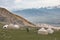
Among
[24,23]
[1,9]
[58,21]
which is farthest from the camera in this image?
[1,9]

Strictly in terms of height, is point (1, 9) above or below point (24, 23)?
above

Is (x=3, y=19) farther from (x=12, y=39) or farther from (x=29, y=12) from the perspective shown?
(x=12, y=39)

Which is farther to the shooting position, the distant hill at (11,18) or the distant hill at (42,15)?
the distant hill at (11,18)

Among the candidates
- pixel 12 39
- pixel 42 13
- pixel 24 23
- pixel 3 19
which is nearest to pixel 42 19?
pixel 42 13

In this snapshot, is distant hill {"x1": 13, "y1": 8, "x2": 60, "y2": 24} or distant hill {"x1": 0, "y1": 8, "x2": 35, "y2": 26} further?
distant hill {"x1": 0, "y1": 8, "x2": 35, "y2": 26}

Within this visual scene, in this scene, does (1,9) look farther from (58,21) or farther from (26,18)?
(58,21)

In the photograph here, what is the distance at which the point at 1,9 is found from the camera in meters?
15.3

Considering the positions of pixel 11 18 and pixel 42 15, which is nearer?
pixel 42 15

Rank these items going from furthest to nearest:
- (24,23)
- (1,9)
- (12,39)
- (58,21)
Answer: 1. (1,9)
2. (24,23)
3. (58,21)
4. (12,39)

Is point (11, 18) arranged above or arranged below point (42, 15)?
above

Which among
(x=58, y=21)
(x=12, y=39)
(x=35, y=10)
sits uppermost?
(x=35, y=10)

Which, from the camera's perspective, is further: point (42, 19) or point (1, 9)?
point (1, 9)

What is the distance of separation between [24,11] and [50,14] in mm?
1804

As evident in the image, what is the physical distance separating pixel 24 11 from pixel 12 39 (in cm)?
622
